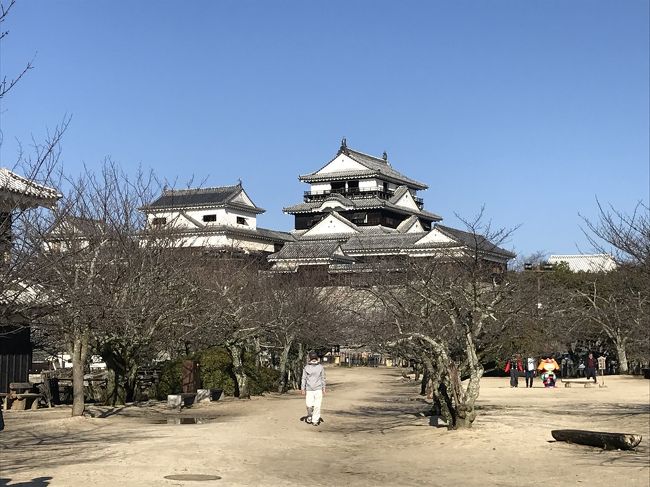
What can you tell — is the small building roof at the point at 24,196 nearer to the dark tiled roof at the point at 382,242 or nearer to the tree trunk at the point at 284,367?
the tree trunk at the point at 284,367

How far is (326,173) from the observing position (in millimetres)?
91750

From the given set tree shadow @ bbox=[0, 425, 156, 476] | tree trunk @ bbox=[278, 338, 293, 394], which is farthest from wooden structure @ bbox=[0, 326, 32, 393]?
tree trunk @ bbox=[278, 338, 293, 394]

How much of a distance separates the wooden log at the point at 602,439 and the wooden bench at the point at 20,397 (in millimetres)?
13767

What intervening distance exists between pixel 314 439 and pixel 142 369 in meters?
17.4

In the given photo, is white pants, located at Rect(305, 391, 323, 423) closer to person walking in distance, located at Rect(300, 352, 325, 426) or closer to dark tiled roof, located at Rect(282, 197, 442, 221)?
person walking in distance, located at Rect(300, 352, 325, 426)

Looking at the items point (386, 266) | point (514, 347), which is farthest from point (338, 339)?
point (514, 347)

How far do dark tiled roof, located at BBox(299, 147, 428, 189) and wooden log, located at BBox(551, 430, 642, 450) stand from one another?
70.4 metres

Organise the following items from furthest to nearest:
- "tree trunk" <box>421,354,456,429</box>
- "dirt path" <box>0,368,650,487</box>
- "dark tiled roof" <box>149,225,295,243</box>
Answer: "dark tiled roof" <box>149,225,295,243</box>, "tree trunk" <box>421,354,456,429</box>, "dirt path" <box>0,368,650,487</box>

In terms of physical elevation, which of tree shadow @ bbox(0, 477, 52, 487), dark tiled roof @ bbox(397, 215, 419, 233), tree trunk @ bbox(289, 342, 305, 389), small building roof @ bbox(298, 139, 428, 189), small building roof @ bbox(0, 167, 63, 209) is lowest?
tree shadow @ bbox(0, 477, 52, 487)

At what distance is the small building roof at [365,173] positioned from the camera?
8894 cm

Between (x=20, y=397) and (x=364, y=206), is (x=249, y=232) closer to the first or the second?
(x=364, y=206)

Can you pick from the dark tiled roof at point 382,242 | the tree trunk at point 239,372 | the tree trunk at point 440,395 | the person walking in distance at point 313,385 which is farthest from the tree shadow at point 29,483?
the dark tiled roof at point 382,242

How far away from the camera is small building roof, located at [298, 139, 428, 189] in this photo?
88.9 metres

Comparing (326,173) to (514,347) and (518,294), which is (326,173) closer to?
(514,347)
